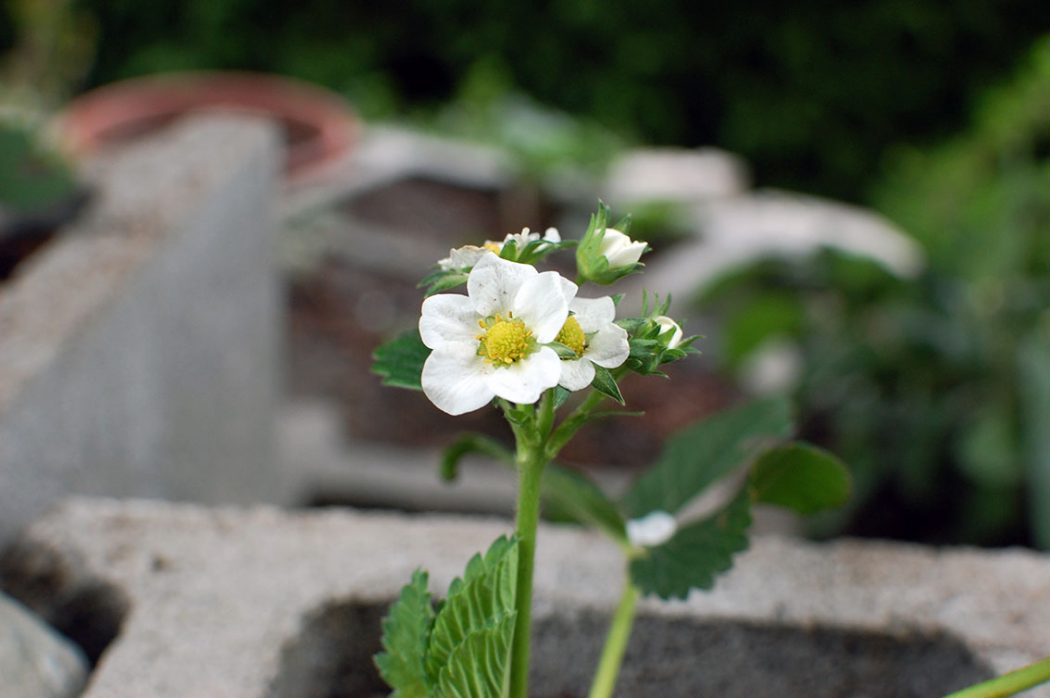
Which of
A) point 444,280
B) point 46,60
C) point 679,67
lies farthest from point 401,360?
point 679,67

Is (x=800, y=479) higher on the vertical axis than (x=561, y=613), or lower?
higher

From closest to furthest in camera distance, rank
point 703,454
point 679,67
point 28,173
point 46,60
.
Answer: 1. point 703,454
2. point 28,173
3. point 46,60
4. point 679,67

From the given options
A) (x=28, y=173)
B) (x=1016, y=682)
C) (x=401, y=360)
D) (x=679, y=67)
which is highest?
(x=679, y=67)

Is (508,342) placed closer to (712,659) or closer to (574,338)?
(574,338)

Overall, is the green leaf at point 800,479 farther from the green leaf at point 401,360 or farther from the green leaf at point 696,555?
the green leaf at point 401,360

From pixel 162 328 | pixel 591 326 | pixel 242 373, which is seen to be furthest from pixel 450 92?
pixel 591 326

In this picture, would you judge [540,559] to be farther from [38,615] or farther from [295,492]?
[295,492]
